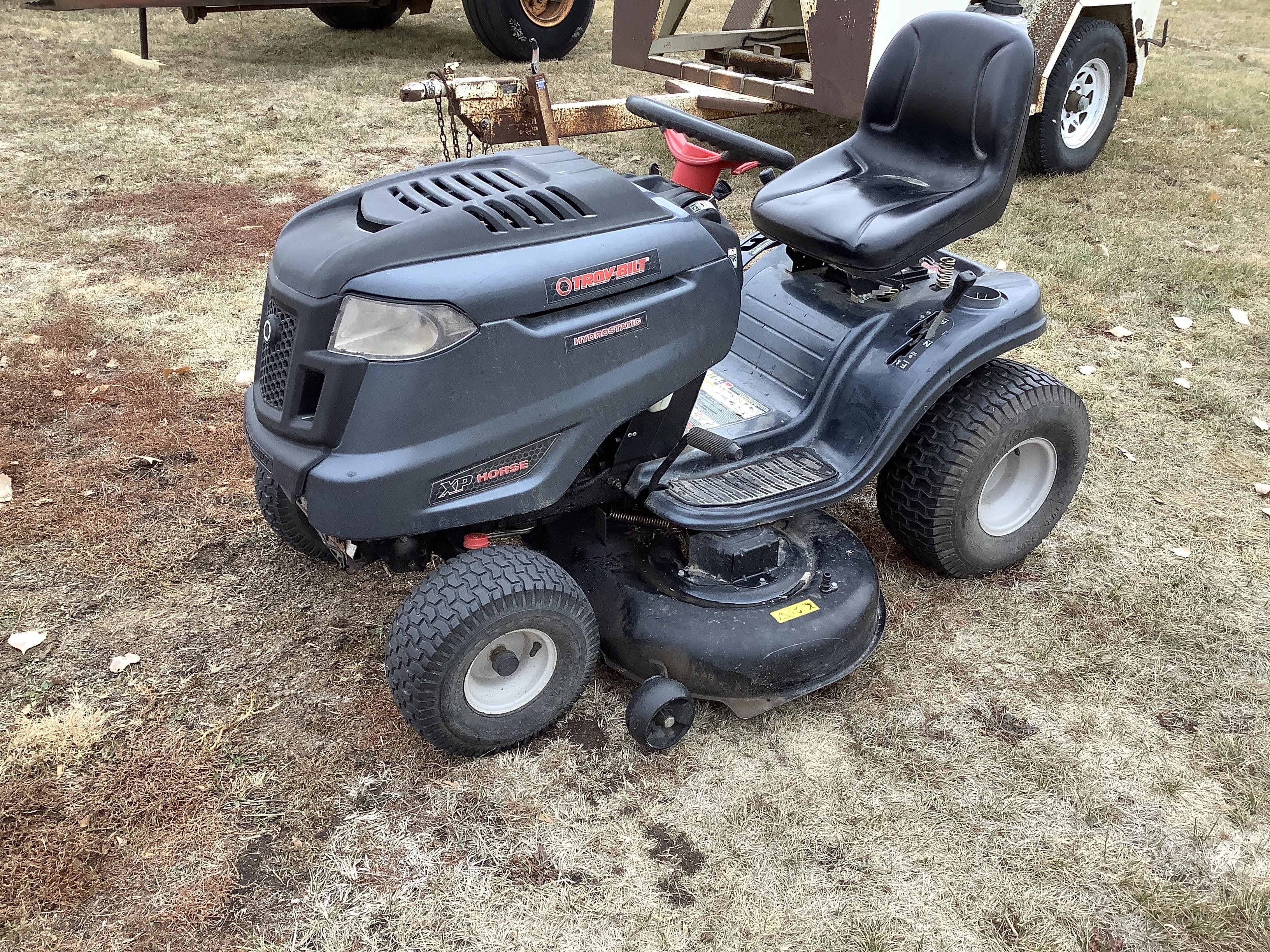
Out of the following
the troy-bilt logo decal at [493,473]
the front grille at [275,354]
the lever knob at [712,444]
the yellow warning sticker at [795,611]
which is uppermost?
the front grille at [275,354]

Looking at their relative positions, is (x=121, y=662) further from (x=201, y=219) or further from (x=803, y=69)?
(x=803, y=69)

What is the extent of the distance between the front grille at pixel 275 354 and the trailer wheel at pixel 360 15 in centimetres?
827

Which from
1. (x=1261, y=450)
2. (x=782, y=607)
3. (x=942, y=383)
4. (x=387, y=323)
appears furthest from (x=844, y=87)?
(x=387, y=323)

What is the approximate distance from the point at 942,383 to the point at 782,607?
72cm

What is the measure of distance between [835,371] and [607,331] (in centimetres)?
83

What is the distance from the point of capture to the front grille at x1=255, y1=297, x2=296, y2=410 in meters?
2.07

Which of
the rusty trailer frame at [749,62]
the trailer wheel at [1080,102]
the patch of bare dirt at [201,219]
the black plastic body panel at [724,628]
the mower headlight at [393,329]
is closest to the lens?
the mower headlight at [393,329]

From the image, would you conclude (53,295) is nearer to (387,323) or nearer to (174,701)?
(174,701)

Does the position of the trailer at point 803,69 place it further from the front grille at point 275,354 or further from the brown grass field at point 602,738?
the front grille at point 275,354

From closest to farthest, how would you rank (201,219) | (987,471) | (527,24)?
(987,471)
(201,219)
(527,24)

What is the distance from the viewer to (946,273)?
296 centimetres

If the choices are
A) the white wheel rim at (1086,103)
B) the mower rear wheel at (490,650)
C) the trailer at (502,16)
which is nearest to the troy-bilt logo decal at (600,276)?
the mower rear wheel at (490,650)

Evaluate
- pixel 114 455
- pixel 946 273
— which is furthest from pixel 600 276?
pixel 114 455

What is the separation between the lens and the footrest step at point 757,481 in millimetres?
2475
